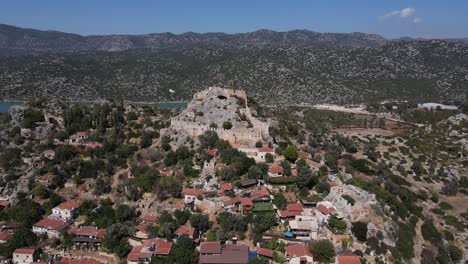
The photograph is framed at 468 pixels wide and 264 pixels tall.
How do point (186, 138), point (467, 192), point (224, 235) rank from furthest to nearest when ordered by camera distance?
1. point (467, 192)
2. point (186, 138)
3. point (224, 235)

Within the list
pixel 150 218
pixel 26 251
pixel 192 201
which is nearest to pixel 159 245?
pixel 150 218

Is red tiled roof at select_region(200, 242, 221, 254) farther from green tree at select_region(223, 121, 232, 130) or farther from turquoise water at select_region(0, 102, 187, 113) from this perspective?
turquoise water at select_region(0, 102, 187, 113)

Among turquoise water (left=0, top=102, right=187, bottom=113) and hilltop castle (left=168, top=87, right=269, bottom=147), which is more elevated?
hilltop castle (left=168, top=87, right=269, bottom=147)

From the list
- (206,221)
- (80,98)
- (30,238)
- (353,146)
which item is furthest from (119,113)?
(80,98)

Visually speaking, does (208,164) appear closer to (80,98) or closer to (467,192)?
(467,192)

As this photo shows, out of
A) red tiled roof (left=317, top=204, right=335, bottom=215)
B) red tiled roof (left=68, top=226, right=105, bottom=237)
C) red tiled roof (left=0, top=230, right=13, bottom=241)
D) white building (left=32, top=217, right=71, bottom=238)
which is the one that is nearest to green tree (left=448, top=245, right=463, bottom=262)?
red tiled roof (left=317, top=204, right=335, bottom=215)

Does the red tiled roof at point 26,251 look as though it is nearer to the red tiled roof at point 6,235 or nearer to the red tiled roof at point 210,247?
the red tiled roof at point 6,235
